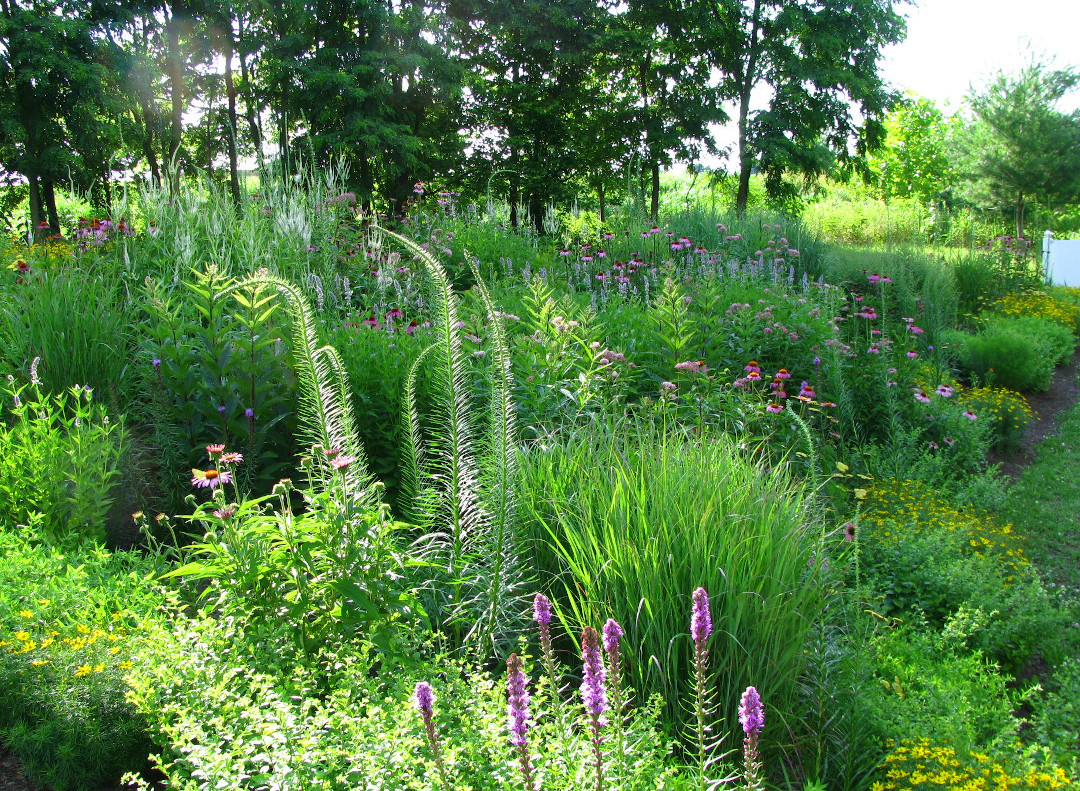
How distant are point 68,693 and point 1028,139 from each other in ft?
93.2

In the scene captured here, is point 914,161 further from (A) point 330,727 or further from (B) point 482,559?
(A) point 330,727

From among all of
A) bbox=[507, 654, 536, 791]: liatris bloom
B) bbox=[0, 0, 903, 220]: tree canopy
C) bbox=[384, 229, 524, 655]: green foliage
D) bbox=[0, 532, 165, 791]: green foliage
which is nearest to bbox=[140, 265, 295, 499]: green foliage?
bbox=[384, 229, 524, 655]: green foliage

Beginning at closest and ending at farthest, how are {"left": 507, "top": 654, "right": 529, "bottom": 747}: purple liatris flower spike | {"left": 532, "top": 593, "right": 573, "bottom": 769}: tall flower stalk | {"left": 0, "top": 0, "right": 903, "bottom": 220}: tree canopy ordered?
1. {"left": 507, "top": 654, "right": 529, "bottom": 747}: purple liatris flower spike
2. {"left": 532, "top": 593, "right": 573, "bottom": 769}: tall flower stalk
3. {"left": 0, "top": 0, "right": 903, "bottom": 220}: tree canopy

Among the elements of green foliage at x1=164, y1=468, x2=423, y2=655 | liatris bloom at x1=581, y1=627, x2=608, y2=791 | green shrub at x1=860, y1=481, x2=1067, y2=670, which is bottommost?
green shrub at x1=860, y1=481, x2=1067, y2=670

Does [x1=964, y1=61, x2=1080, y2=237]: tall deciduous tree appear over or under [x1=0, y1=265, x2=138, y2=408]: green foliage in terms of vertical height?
over

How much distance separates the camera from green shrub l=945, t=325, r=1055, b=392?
862 centimetres

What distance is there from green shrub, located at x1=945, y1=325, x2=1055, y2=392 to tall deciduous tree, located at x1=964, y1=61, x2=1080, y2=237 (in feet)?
53.0

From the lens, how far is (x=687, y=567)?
8.45 ft

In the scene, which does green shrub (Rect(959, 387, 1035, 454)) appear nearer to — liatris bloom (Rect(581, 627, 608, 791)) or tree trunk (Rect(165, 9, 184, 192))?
liatris bloom (Rect(581, 627, 608, 791))

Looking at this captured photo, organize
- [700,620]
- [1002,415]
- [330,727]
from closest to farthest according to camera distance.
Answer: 1. [700,620]
2. [330,727]
3. [1002,415]

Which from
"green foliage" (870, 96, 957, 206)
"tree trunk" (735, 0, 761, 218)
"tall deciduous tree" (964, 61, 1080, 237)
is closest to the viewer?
"tree trunk" (735, 0, 761, 218)

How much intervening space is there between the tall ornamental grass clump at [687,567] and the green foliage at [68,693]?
4.77ft

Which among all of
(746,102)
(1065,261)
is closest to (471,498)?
(746,102)

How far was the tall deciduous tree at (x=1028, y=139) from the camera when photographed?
22.4 metres
